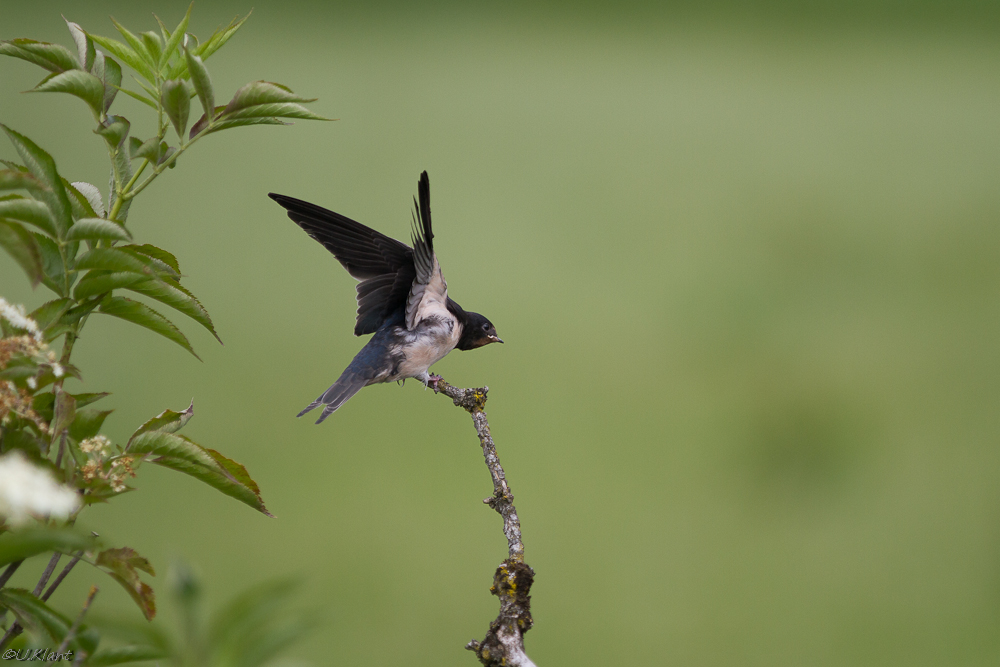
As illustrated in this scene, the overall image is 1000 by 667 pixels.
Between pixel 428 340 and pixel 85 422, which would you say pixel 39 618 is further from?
pixel 428 340

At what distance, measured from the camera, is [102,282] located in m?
0.58

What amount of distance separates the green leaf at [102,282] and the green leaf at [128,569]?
0.68 feet

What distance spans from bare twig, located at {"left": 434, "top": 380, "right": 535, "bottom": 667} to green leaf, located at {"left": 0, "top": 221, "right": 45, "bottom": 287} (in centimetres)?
49

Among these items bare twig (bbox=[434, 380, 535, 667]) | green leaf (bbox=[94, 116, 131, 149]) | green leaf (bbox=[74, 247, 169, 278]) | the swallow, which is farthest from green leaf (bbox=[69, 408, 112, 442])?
the swallow

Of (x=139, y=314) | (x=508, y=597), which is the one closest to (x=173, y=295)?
(x=139, y=314)

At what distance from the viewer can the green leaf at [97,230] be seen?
548mm

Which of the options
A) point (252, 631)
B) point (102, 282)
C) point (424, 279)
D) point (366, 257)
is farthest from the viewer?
point (366, 257)

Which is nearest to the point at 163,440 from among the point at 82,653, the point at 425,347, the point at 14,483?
the point at 82,653

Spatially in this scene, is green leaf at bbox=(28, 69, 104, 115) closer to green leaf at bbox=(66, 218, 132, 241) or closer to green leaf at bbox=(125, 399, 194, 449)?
green leaf at bbox=(66, 218, 132, 241)

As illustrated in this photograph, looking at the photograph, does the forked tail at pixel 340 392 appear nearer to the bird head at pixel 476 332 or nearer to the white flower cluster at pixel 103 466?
the bird head at pixel 476 332

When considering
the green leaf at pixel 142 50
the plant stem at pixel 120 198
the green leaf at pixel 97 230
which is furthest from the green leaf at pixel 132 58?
the green leaf at pixel 97 230

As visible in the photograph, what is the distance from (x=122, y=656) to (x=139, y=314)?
0.28 m

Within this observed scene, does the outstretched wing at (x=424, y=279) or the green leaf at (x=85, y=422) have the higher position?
the outstretched wing at (x=424, y=279)

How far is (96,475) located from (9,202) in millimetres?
214
